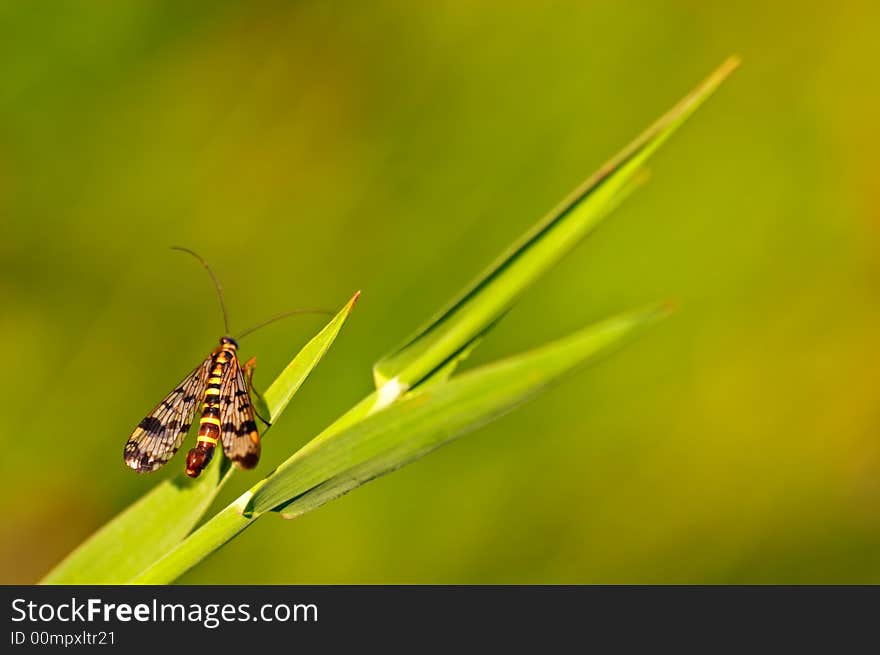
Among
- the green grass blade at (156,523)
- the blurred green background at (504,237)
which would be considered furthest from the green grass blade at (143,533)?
the blurred green background at (504,237)

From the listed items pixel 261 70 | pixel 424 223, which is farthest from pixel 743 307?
pixel 261 70

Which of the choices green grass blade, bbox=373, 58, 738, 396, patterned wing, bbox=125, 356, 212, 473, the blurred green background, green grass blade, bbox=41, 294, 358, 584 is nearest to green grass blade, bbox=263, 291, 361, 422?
green grass blade, bbox=41, 294, 358, 584

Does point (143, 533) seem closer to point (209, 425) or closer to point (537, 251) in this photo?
point (209, 425)

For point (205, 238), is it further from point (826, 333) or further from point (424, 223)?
point (826, 333)

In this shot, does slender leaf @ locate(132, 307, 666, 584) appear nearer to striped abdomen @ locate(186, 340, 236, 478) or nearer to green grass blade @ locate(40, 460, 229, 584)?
green grass blade @ locate(40, 460, 229, 584)

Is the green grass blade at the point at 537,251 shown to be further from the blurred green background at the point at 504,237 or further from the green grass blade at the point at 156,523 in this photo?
the blurred green background at the point at 504,237
